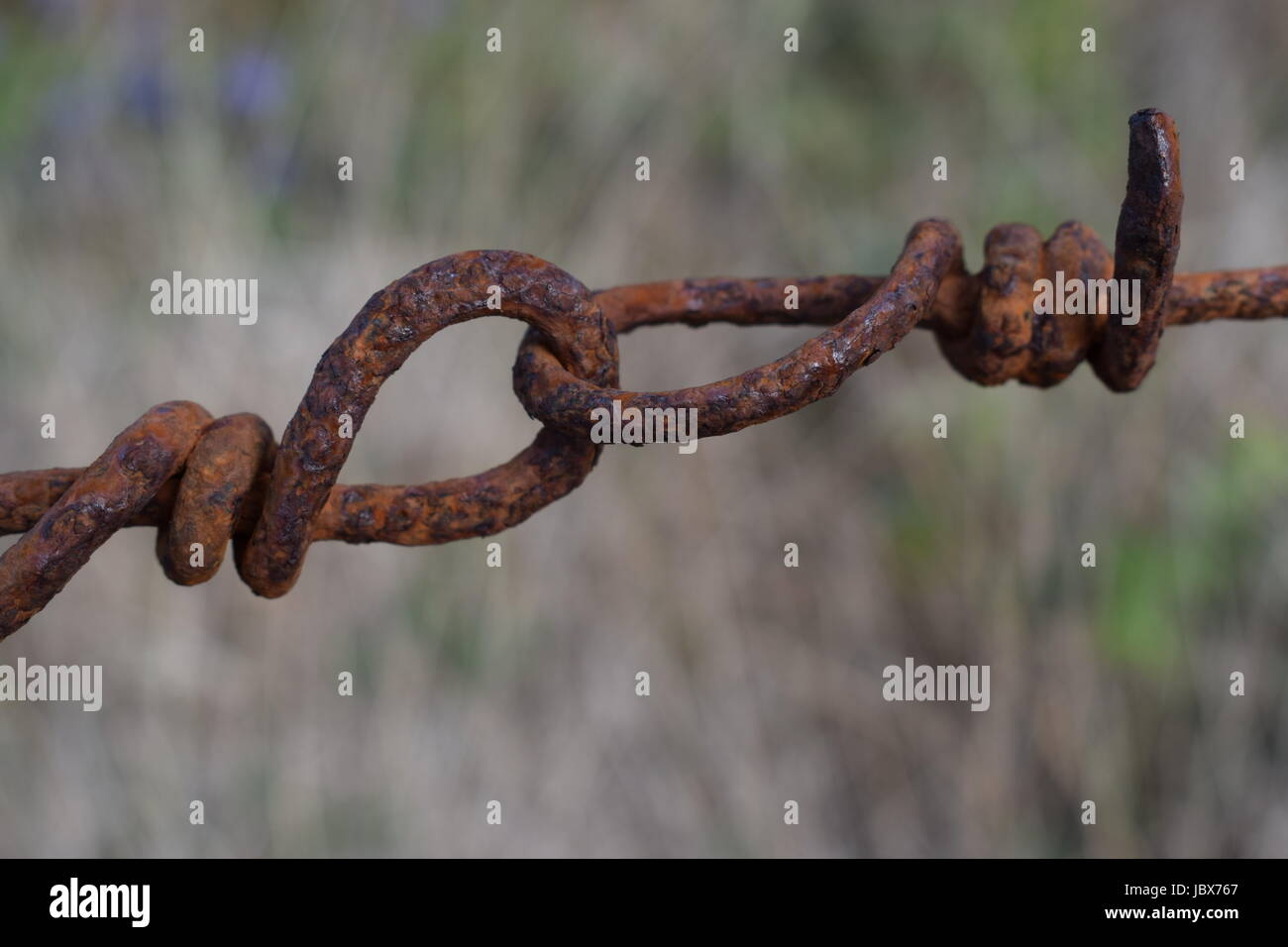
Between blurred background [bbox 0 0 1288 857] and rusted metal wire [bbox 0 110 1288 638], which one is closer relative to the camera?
rusted metal wire [bbox 0 110 1288 638]

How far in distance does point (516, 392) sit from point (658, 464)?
74.5 inches

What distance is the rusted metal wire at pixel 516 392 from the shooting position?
2.49 ft

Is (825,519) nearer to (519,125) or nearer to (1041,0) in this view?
(519,125)

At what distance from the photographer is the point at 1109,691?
8.30 feet

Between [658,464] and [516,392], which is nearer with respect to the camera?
[516,392]

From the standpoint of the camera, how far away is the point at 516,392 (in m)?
0.83

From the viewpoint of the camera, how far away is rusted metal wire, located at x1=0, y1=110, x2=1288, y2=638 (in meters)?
0.76

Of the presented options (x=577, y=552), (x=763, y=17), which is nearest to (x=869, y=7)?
(x=763, y=17)

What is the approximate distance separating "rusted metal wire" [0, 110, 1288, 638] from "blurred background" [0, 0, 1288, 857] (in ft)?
5.70

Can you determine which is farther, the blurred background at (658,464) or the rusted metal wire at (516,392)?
the blurred background at (658,464)

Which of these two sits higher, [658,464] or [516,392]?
[658,464]

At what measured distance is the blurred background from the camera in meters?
2.47

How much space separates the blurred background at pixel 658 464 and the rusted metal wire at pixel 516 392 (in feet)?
5.70

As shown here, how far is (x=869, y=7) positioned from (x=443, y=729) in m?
2.30
